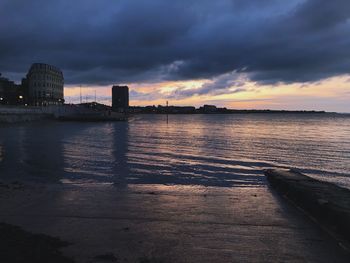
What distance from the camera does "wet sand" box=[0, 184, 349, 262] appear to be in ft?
21.7

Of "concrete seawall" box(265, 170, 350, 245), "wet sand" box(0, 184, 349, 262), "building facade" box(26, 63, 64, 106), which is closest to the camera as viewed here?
"wet sand" box(0, 184, 349, 262)

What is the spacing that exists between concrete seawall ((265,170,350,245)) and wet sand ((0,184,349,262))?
0.38 meters

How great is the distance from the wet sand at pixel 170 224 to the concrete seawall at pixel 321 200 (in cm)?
38

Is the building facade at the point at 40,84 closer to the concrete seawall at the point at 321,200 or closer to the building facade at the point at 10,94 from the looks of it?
the building facade at the point at 10,94

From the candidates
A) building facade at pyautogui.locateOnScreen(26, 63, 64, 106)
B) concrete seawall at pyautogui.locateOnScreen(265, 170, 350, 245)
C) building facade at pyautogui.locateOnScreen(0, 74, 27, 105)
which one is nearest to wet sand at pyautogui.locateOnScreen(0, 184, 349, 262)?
concrete seawall at pyautogui.locateOnScreen(265, 170, 350, 245)

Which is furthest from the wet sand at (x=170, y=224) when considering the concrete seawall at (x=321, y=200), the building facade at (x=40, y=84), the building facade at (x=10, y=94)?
the building facade at (x=40, y=84)

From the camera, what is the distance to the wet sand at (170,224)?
6.62 metres

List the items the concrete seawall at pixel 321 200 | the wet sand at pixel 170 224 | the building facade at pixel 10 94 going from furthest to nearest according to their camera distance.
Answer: the building facade at pixel 10 94, the concrete seawall at pixel 321 200, the wet sand at pixel 170 224

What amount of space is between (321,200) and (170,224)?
14.0ft

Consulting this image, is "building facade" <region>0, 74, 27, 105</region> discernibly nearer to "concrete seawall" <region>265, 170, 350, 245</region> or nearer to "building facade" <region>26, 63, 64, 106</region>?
"building facade" <region>26, 63, 64, 106</region>

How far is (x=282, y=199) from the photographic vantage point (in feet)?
39.0

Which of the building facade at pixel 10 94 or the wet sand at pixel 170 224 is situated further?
the building facade at pixel 10 94

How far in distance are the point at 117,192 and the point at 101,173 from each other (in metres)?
5.63

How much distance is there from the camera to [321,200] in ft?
31.8
